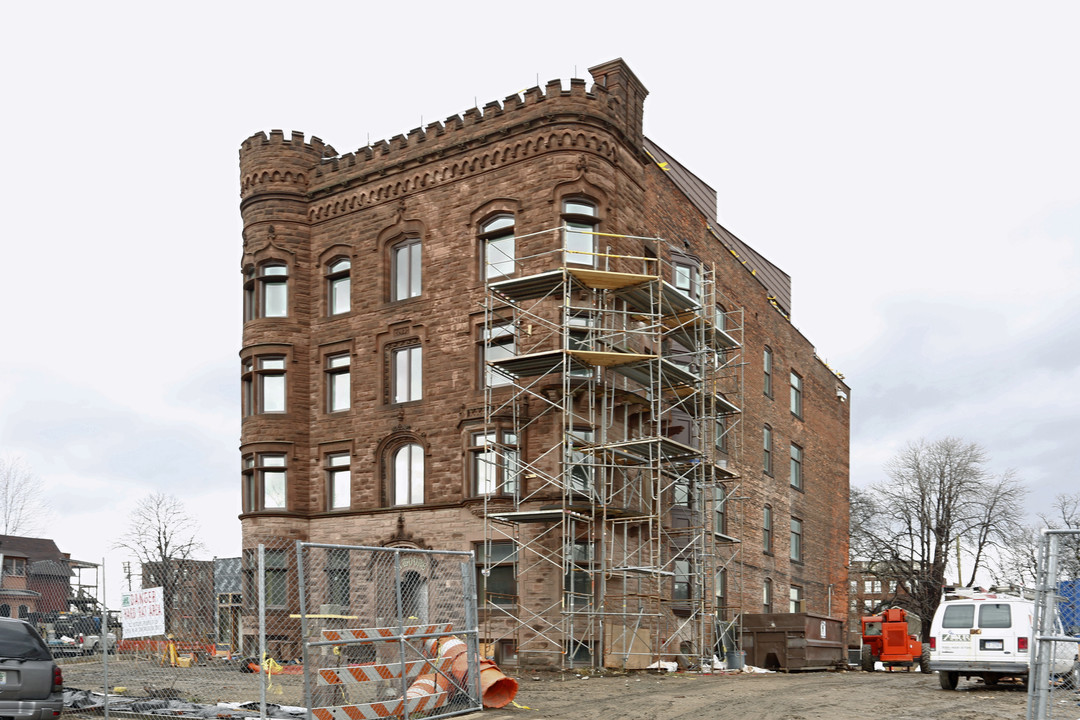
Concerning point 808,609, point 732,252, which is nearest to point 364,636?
point 732,252

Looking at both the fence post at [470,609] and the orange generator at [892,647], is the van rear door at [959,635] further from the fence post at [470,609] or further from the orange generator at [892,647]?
the orange generator at [892,647]

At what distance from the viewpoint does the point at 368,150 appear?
31266mm

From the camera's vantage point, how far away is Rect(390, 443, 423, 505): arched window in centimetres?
2900

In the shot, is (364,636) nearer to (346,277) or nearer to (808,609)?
(346,277)

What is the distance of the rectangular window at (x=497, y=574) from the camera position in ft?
86.6

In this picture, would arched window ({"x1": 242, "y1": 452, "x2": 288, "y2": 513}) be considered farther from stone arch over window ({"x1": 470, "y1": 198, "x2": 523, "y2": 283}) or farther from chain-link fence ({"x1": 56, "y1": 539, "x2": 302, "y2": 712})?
stone arch over window ({"x1": 470, "y1": 198, "x2": 523, "y2": 283})

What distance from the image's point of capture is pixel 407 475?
29266 millimetres

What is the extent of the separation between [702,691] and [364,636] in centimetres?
885

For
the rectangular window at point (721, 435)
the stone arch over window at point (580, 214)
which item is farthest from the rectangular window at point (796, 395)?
the stone arch over window at point (580, 214)

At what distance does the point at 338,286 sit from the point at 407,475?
6.36 m

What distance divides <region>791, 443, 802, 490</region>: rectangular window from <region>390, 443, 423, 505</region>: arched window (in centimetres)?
1745

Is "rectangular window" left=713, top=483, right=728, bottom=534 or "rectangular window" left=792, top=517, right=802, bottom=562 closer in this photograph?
"rectangular window" left=713, top=483, right=728, bottom=534

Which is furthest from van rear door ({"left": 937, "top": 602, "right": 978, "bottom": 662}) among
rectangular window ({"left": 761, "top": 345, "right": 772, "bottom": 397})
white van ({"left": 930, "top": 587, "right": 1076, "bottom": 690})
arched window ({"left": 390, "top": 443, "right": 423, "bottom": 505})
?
rectangular window ({"left": 761, "top": 345, "right": 772, "bottom": 397})

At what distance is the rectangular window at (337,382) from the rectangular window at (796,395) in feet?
60.0
